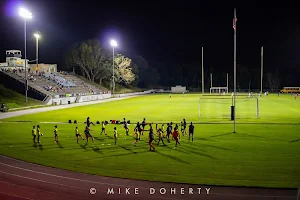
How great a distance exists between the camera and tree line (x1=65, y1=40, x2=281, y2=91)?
4097 inches

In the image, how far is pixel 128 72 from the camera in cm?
11125

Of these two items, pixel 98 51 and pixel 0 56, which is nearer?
pixel 98 51

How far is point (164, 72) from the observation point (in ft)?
637

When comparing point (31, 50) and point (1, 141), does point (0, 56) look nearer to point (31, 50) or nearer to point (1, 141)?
point (31, 50)

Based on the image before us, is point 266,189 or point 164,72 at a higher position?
point 164,72

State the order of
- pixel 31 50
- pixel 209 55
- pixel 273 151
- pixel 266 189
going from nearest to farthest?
pixel 266 189 < pixel 273 151 < pixel 31 50 < pixel 209 55

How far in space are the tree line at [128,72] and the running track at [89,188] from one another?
90.0 meters

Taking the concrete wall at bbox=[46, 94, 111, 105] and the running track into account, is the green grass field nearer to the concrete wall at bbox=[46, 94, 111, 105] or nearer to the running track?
the running track

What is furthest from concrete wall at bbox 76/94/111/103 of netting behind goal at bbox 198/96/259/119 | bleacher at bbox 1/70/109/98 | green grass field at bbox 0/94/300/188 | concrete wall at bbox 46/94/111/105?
green grass field at bbox 0/94/300/188

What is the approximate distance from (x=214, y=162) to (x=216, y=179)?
2.83 metres

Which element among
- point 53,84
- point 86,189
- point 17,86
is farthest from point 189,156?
point 53,84

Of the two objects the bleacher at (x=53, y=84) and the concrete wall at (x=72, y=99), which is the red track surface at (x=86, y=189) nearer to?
the concrete wall at (x=72, y=99)

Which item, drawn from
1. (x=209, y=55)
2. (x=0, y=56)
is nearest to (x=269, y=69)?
(x=209, y=55)

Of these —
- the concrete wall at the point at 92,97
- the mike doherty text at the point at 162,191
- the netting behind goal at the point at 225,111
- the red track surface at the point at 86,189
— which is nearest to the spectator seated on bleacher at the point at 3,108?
the concrete wall at the point at 92,97
